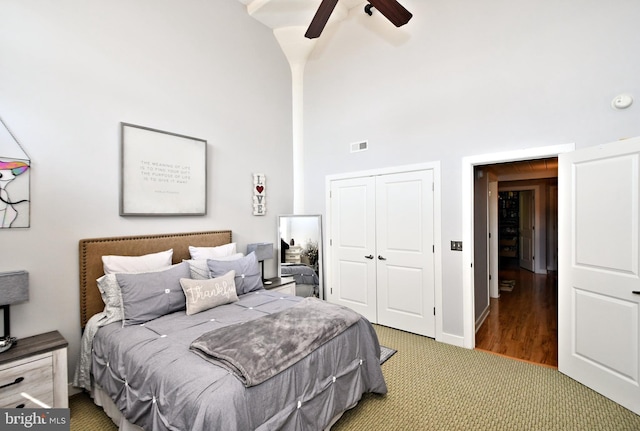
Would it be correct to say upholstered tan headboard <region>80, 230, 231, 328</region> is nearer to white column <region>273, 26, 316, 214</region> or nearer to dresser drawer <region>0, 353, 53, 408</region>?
dresser drawer <region>0, 353, 53, 408</region>

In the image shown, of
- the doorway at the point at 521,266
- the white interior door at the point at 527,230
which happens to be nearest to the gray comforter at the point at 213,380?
the doorway at the point at 521,266

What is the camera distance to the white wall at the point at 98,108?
91.0 inches

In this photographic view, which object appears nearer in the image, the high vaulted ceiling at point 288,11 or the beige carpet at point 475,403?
the beige carpet at point 475,403

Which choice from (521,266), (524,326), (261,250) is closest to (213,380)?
(261,250)

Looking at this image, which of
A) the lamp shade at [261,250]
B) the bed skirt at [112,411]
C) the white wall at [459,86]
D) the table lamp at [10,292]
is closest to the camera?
A: the bed skirt at [112,411]

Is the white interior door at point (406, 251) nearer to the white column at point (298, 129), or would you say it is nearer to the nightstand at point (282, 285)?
the nightstand at point (282, 285)

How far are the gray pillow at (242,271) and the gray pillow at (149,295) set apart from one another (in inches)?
14.8

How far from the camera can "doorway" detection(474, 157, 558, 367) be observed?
3.48 m

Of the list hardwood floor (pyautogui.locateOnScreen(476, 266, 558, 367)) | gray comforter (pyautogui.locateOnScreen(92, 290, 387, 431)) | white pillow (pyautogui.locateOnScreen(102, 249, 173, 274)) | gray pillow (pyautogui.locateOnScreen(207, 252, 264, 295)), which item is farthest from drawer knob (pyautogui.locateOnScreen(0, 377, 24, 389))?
hardwood floor (pyautogui.locateOnScreen(476, 266, 558, 367))

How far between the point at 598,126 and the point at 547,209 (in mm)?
5846

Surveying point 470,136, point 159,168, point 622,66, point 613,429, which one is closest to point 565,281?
point 613,429

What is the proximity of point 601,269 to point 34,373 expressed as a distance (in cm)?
430

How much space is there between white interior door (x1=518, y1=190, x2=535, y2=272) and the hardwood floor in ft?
5.50

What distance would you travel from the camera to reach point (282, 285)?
12.8ft
